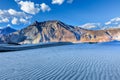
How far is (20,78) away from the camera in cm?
666

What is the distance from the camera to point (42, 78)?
660 centimetres

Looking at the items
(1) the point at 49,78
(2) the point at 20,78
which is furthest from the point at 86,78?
(2) the point at 20,78

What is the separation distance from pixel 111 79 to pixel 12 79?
367 cm

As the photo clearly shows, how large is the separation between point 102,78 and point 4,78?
3759 millimetres

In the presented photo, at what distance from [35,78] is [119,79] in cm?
310

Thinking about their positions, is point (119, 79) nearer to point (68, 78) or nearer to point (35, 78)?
point (68, 78)

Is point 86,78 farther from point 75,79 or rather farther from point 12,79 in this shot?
point 12,79

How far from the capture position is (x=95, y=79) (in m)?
6.30

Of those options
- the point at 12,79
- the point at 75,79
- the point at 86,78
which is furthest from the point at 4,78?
the point at 86,78

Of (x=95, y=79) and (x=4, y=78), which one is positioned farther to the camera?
(x=4, y=78)

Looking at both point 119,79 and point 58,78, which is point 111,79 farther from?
point 58,78

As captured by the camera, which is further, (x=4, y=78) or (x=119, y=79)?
(x=4, y=78)

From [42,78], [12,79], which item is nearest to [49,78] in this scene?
[42,78]

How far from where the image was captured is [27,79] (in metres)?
6.46
